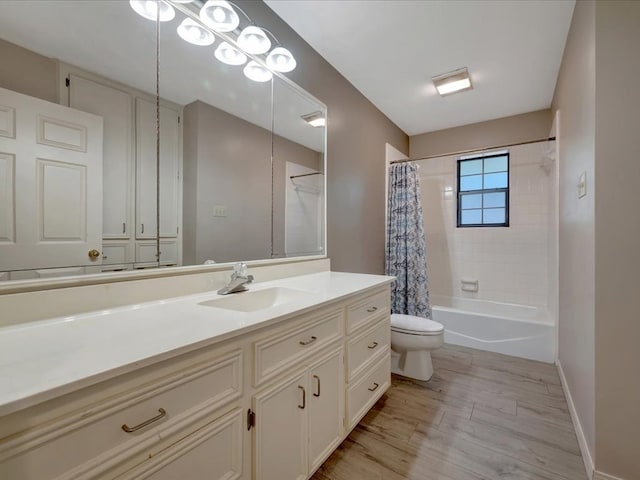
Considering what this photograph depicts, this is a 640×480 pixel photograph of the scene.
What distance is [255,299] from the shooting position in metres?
1.46

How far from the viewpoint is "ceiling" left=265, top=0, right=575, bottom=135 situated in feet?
5.82

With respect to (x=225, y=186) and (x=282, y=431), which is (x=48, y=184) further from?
(x=282, y=431)

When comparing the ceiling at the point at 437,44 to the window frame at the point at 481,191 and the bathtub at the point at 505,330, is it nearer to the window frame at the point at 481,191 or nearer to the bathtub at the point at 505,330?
the window frame at the point at 481,191

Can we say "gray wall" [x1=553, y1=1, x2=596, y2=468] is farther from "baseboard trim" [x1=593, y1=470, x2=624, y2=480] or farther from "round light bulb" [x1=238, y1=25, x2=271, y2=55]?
"round light bulb" [x1=238, y1=25, x2=271, y2=55]

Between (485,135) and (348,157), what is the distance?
1.96 m

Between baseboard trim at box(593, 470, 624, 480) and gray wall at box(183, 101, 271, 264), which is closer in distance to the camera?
baseboard trim at box(593, 470, 624, 480)

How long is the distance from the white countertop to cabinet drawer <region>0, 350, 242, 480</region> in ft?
0.25

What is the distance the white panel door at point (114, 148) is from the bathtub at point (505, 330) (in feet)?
9.86

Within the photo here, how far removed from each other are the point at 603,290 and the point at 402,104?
242 centimetres

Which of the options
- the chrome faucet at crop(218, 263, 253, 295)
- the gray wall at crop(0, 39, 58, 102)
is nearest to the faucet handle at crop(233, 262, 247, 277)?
the chrome faucet at crop(218, 263, 253, 295)

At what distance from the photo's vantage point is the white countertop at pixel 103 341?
21.3 inches

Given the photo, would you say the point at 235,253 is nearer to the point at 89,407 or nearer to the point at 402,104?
the point at 89,407

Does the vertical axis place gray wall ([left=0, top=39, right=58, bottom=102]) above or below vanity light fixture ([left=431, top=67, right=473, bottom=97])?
below

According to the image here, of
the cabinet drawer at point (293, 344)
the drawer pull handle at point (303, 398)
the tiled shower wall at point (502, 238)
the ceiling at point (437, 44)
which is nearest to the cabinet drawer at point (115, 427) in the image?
the cabinet drawer at point (293, 344)
